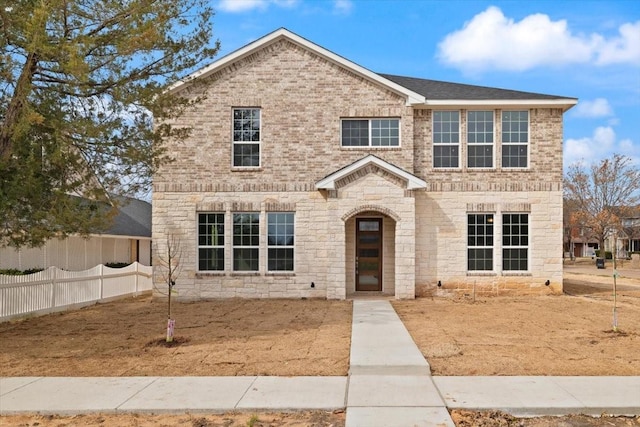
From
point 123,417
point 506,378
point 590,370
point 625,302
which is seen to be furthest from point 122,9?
point 625,302

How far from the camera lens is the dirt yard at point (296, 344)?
622 centimetres

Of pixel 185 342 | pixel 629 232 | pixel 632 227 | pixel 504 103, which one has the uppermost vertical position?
pixel 504 103

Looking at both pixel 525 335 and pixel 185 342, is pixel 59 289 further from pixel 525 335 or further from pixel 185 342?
pixel 525 335

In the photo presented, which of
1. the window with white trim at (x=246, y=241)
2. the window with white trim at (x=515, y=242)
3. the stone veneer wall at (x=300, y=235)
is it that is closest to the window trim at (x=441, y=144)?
the stone veneer wall at (x=300, y=235)

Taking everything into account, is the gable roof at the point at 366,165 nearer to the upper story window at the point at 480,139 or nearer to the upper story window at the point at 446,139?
the upper story window at the point at 446,139

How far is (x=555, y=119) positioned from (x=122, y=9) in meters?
14.0

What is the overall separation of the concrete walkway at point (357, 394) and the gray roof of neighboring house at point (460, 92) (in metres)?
12.1

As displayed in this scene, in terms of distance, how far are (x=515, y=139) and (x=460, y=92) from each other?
2.54 metres

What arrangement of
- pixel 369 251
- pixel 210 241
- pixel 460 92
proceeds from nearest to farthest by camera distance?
1. pixel 210 241
2. pixel 369 251
3. pixel 460 92

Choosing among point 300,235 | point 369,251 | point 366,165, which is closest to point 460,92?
point 366,165

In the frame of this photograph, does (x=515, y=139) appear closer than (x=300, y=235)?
No

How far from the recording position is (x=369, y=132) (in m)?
17.9

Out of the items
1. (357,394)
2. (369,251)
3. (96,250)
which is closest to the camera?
(357,394)

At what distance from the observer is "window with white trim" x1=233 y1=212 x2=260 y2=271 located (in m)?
17.8
